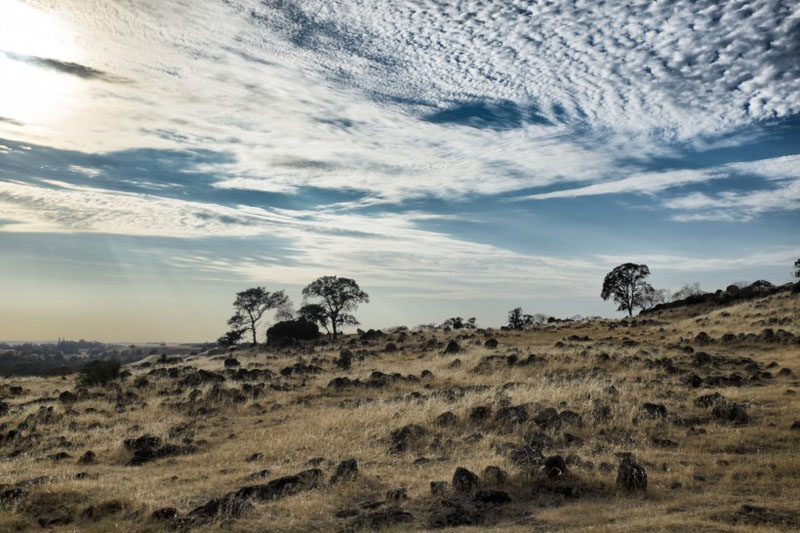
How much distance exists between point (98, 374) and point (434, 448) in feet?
94.0

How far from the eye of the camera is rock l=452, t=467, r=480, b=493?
1271 cm

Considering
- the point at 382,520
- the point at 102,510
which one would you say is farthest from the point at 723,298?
the point at 102,510

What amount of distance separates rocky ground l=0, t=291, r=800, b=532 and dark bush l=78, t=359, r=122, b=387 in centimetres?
177

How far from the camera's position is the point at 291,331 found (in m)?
68.0

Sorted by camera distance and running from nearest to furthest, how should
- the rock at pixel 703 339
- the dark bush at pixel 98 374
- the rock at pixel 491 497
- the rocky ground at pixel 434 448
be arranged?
the rocky ground at pixel 434 448 < the rock at pixel 491 497 < the dark bush at pixel 98 374 < the rock at pixel 703 339

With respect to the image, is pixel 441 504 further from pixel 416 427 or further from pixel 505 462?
pixel 416 427

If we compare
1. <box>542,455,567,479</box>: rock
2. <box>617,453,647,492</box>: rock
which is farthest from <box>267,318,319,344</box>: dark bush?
<box>617,453,647,492</box>: rock

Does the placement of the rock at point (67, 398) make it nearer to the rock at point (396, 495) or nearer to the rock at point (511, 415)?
the rock at point (511, 415)

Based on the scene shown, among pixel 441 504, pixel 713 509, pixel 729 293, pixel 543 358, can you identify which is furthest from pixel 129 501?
pixel 729 293

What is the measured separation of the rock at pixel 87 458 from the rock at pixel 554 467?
15.5m

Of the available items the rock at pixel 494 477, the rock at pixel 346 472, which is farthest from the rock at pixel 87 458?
the rock at pixel 494 477

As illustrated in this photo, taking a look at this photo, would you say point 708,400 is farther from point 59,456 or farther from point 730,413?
point 59,456

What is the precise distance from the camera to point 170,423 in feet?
78.0

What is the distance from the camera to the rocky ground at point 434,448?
38.0 feet
